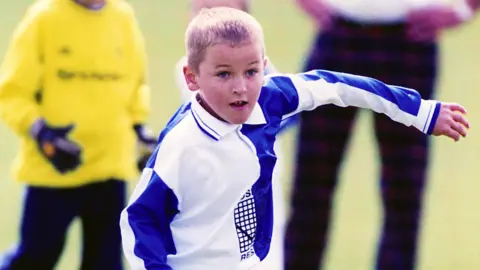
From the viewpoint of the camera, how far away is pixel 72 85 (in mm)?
4035

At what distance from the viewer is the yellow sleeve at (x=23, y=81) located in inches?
155

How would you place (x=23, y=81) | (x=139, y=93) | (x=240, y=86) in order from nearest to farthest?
(x=240, y=86) < (x=23, y=81) < (x=139, y=93)

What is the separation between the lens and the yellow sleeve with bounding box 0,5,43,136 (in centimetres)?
395

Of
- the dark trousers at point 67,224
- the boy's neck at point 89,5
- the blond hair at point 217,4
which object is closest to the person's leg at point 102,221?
the dark trousers at point 67,224

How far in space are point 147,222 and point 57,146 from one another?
3.85 feet

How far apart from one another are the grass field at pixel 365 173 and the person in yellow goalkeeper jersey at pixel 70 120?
697 mm

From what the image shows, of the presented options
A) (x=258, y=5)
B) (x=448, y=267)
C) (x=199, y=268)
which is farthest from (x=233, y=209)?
(x=258, y=5)

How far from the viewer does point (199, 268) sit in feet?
9.51

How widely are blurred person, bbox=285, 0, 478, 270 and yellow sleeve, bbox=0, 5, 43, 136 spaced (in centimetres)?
97

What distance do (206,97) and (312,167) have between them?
1.68m

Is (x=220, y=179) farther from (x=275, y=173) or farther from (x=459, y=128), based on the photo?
(x=459, y=128)

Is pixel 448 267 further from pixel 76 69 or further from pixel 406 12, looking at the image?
pixel 76 69

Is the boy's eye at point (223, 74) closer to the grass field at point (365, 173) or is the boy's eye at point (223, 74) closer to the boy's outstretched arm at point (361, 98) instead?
the boy's outstretched arm at point (361, 98)

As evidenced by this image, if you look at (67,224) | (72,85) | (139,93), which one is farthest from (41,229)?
(139,93)
